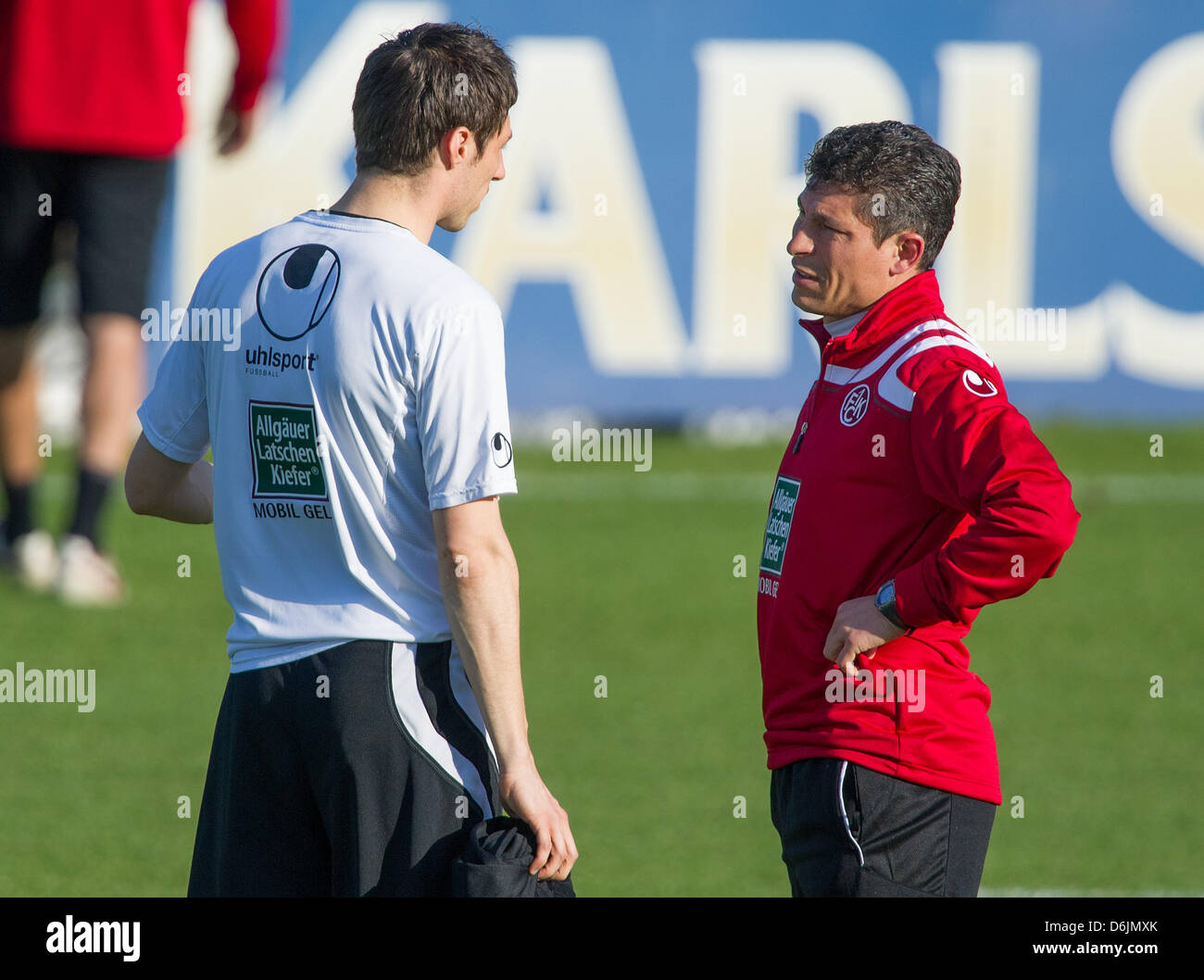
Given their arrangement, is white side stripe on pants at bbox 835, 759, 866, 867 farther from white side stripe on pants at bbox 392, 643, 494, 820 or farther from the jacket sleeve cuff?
white side stripe on pants at bbox 392, 643, 494, 820

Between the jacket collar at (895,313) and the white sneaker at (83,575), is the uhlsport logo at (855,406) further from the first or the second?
the white sneaker at (83,575)

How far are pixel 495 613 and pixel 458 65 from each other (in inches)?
33.5

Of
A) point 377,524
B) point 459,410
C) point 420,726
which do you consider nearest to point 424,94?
point 459,410

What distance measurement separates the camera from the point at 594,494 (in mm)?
9367

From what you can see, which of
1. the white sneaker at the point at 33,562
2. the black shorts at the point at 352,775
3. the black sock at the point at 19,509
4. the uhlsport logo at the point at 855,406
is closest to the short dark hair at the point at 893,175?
the uhlsport logo at the point at 855,406

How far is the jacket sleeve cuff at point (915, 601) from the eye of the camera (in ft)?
7.89

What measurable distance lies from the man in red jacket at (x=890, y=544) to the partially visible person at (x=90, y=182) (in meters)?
3.96

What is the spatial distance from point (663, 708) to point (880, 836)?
299 cm

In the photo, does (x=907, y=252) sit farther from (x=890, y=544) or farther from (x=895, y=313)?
(x=890, y=544)

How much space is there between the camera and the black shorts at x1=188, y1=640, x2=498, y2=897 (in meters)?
2.32

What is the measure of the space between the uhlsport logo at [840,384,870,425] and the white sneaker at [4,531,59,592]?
461cm

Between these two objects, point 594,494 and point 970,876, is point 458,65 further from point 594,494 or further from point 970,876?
point 594,494

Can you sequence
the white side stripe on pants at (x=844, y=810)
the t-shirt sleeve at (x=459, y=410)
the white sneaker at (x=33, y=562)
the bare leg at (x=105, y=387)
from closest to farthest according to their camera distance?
the t-shirt sleeve at (x=459, y=410)
the white side stripe on pants at (x=844, y=810)
the bare leg at (x=105, y=387)
the white sneaker at (x=33, y=562)
